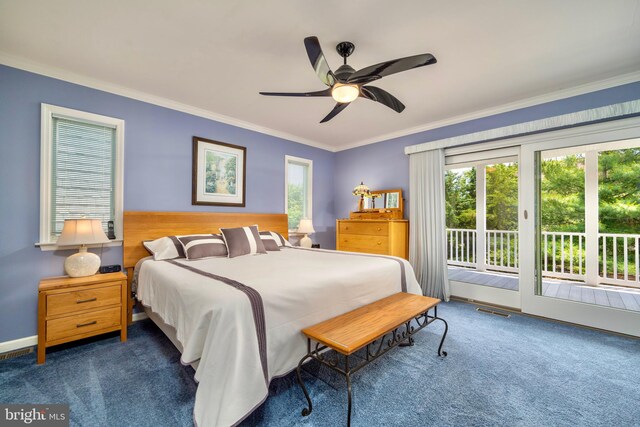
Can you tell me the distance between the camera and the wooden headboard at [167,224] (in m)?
2.86

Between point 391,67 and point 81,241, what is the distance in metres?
2.88

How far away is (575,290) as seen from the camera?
3.33m

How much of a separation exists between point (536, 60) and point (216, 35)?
107 inches

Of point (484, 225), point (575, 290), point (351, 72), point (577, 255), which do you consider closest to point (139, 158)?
point (351, 72)

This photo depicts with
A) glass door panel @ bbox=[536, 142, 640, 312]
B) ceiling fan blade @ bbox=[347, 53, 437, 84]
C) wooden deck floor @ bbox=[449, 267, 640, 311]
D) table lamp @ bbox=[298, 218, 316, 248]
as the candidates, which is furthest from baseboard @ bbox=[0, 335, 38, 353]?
glass door panel @ bbox=[536, 142, 640, 312]

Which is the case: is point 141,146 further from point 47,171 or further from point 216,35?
point 216,35

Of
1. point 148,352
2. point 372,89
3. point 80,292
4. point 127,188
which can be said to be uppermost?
point 372,89

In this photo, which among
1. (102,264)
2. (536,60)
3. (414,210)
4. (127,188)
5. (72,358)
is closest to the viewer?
(72,358)

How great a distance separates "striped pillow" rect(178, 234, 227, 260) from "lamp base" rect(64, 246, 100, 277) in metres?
0.74

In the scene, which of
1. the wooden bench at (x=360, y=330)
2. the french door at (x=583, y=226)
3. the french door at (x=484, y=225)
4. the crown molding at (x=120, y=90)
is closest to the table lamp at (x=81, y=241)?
the crown molding at (x=120, y=90)

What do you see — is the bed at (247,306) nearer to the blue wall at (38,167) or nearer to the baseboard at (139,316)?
the baseboard at (139,316)

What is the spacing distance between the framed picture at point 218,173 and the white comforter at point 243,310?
1262 millimetres

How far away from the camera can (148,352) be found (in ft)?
7.33

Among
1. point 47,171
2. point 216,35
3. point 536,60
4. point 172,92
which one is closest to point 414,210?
point 536,60
